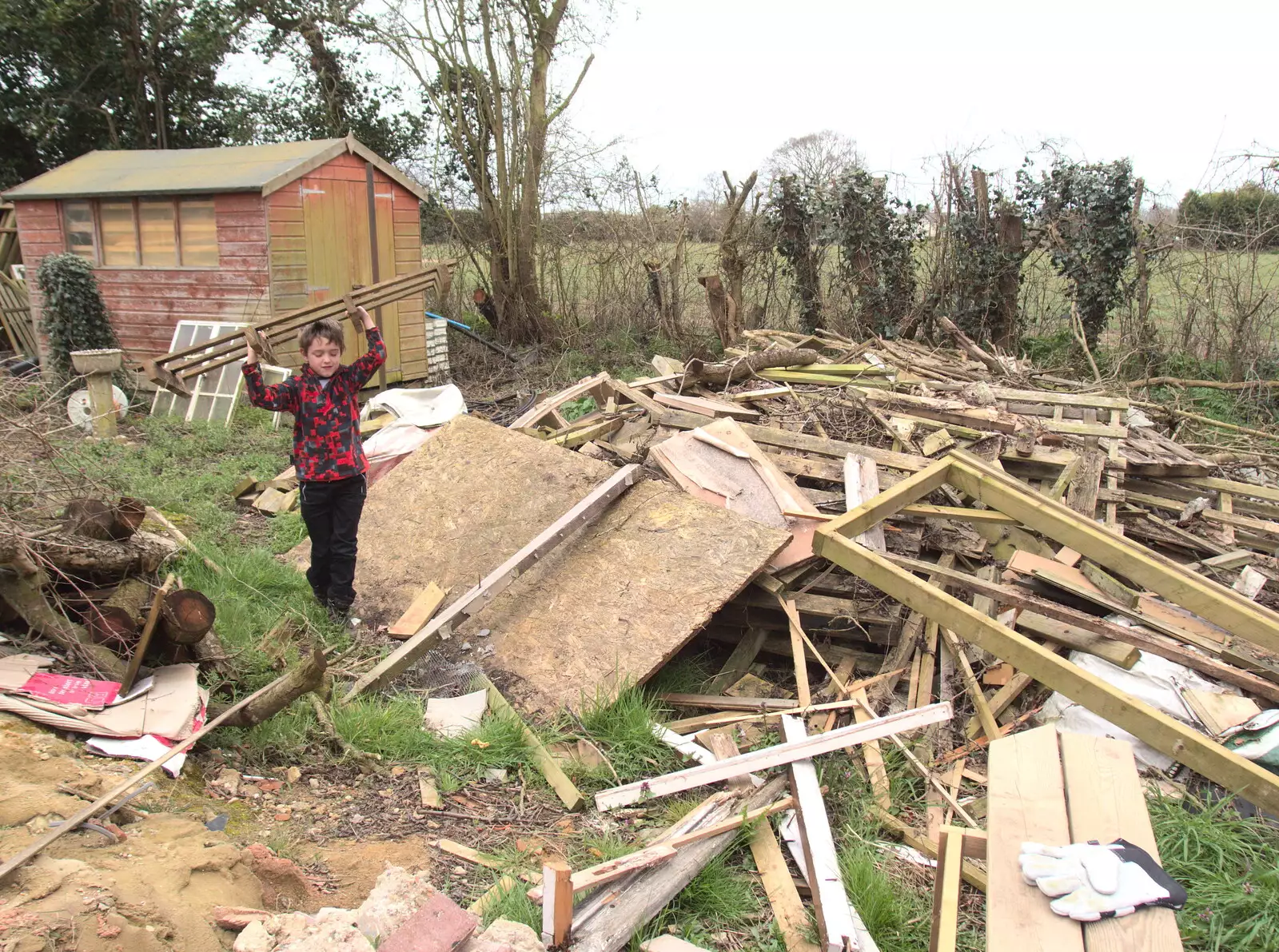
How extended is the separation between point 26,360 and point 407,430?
8.57 metres

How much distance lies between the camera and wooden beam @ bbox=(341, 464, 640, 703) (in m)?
4.27

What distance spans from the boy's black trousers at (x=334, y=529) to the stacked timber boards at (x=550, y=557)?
27 cm

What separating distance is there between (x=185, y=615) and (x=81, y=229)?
10.7 m

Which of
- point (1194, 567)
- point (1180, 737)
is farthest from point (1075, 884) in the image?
point (1194, 567)

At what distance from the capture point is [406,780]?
371 centimetres

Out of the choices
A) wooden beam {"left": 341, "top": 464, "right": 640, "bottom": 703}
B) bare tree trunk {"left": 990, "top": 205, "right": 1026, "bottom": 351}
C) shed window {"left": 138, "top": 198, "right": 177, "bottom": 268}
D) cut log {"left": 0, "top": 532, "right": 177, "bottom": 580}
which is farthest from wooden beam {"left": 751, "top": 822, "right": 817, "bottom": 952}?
shed window {"left": 138, "top": 198, "right": 177, "bottom": 268}

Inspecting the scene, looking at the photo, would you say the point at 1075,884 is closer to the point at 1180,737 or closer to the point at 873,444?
the point at 1180,737

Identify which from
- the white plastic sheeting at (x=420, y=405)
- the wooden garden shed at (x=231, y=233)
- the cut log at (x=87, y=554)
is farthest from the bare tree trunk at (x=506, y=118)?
the cut log at (x=87, y=554)

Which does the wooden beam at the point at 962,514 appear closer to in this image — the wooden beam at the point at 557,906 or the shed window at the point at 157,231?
the wooden beam at the point at 557,906

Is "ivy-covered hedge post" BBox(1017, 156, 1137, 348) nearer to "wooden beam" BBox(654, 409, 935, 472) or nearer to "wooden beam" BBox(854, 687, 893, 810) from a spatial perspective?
"wooden beam" BBox(654, 409, 935, 472)

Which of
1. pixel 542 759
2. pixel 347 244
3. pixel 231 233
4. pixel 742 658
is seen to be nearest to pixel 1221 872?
pixel 742 658

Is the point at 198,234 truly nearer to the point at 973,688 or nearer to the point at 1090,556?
the point at 973,688

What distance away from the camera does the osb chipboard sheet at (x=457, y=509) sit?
204 inches

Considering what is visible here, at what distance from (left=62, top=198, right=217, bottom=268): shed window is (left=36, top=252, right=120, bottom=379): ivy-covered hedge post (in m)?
0.41
